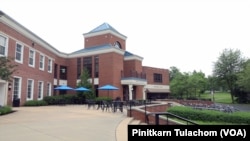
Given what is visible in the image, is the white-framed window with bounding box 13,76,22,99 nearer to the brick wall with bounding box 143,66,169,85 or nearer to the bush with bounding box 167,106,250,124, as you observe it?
the bush with bounding box 167,106,250,124

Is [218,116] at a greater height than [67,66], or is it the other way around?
[67,66]

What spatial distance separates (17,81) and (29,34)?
5.12 meters

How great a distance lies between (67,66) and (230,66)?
39346mm

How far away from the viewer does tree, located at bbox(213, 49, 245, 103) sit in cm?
5589

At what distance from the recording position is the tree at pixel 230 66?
55891 millimetres

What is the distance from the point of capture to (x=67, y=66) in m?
35.9

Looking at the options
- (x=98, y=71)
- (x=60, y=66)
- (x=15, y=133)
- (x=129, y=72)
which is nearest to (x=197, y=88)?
(x=129, y=72)

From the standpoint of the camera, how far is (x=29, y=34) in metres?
24.8

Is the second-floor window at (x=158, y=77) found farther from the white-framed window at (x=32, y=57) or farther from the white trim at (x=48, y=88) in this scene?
the white-framed window at (x=32, y=57)

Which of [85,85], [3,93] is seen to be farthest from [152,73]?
[3,93]

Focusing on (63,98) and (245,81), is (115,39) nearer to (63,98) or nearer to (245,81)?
(63,98)

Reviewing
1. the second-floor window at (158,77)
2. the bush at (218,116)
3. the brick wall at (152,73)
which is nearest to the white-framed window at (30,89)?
the bush at (218,116)

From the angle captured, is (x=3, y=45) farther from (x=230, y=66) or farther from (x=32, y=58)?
(x=230, y=66)

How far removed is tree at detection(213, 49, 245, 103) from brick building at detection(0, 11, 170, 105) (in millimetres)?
20525
